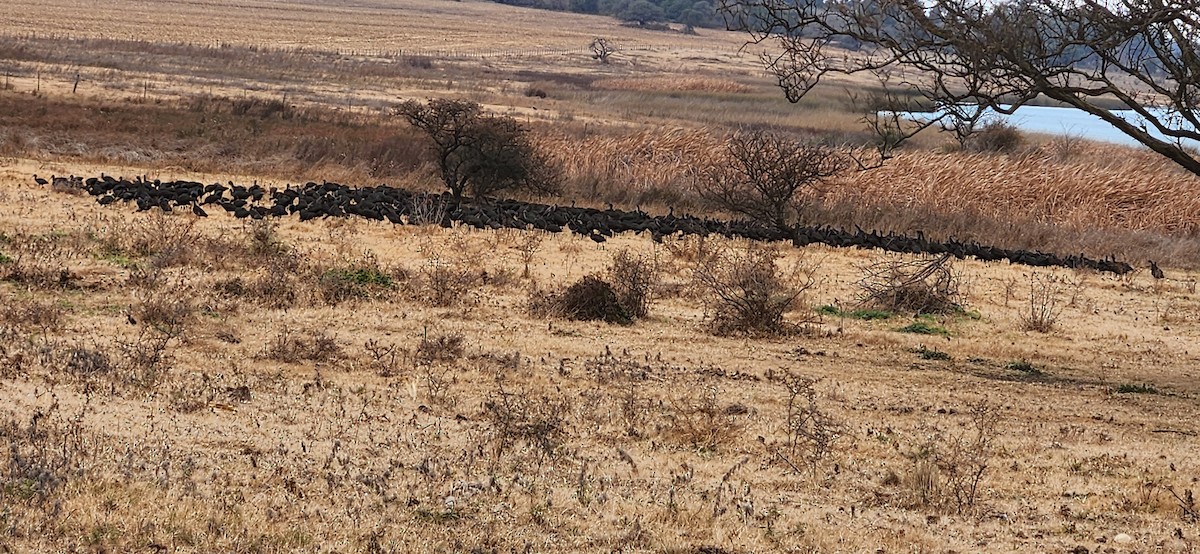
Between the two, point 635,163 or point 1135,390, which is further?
point 635,163

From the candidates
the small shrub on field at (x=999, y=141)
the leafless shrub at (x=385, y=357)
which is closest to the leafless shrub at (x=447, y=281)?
the leafless shrub at (x=385, y=357)

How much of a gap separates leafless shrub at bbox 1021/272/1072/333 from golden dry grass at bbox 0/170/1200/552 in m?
0.20

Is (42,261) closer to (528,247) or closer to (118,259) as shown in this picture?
(118,259)

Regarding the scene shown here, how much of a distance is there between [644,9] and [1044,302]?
11878cm

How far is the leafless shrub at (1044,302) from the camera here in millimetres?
14047

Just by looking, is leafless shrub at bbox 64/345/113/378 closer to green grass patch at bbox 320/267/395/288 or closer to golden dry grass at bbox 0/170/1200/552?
golden dry grass at bbox 0/170/1200/552

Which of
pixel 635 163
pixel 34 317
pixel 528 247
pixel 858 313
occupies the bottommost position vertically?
pixel 635 163

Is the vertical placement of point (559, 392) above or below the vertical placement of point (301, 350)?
above

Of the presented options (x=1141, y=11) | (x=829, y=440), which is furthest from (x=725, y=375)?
(x=1141, y=11)

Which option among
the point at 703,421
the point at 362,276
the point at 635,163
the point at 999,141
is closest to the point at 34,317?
the point at 362,276

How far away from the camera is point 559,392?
9.30 meters

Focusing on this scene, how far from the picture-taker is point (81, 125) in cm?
3027

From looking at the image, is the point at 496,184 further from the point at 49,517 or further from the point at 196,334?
the point at 49,517

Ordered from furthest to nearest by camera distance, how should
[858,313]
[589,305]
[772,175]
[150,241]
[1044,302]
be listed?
[772,175]
[150,241]
[1044,302]
[858,313]
[589,305]
